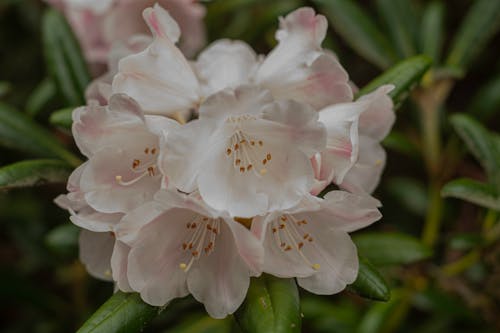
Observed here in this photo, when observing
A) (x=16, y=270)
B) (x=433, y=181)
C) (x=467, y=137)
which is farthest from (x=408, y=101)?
(x=16, y=270)

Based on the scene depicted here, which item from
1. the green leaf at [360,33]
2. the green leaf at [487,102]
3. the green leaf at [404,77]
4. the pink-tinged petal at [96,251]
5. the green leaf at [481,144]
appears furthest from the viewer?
the green leaf at [487,102]

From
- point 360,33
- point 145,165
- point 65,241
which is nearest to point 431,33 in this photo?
point 360,33

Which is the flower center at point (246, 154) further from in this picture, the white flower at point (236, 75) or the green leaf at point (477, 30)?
the green leaf at point (477, 30)

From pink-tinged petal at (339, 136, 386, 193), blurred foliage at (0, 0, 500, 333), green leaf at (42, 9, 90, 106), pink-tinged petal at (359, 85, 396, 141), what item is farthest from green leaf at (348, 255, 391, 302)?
green leaf at (42, 9, 90, 106)

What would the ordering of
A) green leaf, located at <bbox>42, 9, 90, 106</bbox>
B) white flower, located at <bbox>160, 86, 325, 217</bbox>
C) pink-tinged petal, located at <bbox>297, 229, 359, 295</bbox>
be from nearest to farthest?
white flower, located at <bbox>160, 86, 325, 217</bbox>
pink-tinged petal, located at <bbox>297, 229, 359, 295</bbox>
green leaf, located at <bbox>42, 9, 90, 106</bbox>

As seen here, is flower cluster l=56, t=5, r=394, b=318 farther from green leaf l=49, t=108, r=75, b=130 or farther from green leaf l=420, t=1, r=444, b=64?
green leaf l=420, t=1, r=444, b=64

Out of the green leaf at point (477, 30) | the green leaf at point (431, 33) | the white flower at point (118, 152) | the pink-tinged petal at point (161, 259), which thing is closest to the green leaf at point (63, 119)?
the white flower at point (118, 152)

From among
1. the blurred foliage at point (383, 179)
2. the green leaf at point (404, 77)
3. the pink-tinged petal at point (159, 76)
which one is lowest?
the blurred foliage at point (383, 179)
